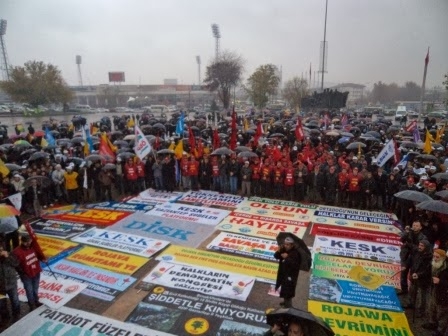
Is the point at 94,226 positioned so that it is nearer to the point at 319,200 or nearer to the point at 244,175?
the point at 244,175

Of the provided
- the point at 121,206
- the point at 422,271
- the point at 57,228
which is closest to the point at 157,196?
the point at 121,206

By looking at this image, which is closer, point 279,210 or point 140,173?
point 279,210

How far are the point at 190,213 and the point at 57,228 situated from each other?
399cm

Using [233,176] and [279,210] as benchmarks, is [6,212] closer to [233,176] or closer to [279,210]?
[279,210]

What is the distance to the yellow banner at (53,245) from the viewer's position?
345 inches

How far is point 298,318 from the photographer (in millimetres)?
3424

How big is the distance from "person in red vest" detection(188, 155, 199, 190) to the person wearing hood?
350 inches

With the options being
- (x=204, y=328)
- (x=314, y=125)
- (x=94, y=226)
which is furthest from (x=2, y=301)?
(x=314, y=125)

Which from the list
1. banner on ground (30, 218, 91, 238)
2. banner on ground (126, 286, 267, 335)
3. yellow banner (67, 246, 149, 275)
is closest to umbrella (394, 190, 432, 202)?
banner on ground (126, 286, 267, 335)

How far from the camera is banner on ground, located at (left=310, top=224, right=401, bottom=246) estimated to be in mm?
9766

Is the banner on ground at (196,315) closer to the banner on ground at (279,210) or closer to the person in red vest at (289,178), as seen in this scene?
the banner on ground at (279,210)

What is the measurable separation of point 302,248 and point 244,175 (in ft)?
24.5

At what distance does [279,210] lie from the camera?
1206 centimetres

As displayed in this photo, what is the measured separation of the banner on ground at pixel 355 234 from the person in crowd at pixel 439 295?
3.72 meters
